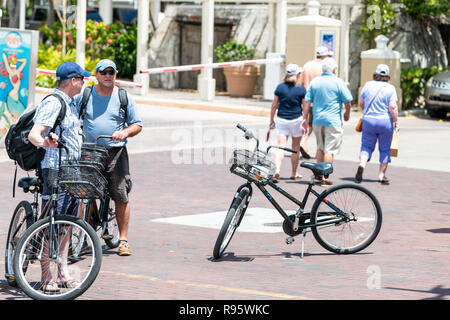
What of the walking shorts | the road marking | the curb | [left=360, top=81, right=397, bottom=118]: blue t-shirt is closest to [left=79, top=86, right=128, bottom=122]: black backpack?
the road marking

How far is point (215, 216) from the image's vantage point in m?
11.5

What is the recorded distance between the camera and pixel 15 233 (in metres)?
8.09

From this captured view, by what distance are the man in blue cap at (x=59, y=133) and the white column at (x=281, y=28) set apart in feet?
59.4

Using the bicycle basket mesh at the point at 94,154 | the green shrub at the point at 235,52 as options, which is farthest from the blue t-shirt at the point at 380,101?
the green shrub at the point at 235,52

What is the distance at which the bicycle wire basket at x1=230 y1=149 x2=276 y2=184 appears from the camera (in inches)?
367

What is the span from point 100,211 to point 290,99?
5395mm

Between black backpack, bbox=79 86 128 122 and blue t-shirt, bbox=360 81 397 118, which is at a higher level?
black backpack, bbox=79 86 128 122

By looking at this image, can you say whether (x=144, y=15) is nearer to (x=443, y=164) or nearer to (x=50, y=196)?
(x=443, y=164)

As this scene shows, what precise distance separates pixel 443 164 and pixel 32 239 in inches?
412

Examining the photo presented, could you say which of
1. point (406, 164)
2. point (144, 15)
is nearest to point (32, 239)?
point (406, 164)

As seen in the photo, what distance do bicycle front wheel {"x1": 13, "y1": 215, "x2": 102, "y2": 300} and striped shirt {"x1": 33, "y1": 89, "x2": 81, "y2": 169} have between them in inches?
22.8

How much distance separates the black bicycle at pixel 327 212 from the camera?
941 centimetres

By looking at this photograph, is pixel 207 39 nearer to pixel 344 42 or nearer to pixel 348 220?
pixel 344 42

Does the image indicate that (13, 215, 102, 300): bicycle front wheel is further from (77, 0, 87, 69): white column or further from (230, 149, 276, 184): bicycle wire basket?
(77, 0, 87, 69): white column
